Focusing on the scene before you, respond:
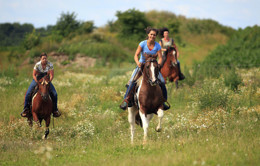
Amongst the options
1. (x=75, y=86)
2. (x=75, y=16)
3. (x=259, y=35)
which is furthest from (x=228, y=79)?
(x=75, y=16)

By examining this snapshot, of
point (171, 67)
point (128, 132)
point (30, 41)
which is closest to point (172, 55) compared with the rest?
point (171, 67)

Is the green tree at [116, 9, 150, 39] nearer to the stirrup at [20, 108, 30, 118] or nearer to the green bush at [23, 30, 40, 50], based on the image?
the green bush at [23, 30, 40, 50]

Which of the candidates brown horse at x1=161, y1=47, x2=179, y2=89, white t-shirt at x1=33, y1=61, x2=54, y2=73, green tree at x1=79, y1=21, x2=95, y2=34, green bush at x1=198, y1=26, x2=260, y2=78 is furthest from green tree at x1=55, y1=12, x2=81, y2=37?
white t-shirt at x1=33, y1=61, x2=54, y2=73

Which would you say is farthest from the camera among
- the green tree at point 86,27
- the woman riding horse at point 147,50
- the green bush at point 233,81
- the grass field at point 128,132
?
the green tree at point 86,27

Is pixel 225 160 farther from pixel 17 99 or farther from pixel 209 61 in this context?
pixel 209 61

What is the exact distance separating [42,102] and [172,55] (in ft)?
28.6

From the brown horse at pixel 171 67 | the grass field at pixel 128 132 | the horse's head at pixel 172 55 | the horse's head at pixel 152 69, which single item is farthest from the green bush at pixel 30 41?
the horse's head at pixel 152 69

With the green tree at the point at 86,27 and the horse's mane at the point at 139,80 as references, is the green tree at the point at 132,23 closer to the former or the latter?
the green tree at the point at 86,27

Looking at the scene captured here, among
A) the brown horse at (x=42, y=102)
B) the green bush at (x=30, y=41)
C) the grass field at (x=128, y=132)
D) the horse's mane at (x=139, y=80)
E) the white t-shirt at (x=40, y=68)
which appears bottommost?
the grass field at (x=128, y=132)

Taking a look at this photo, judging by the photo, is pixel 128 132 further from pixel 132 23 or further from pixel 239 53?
pixel 132 23

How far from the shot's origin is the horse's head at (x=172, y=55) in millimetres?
17305

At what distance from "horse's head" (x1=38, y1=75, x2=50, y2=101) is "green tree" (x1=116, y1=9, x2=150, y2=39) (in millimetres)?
30024

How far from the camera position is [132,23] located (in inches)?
1608

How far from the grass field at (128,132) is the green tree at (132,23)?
21.8 m
